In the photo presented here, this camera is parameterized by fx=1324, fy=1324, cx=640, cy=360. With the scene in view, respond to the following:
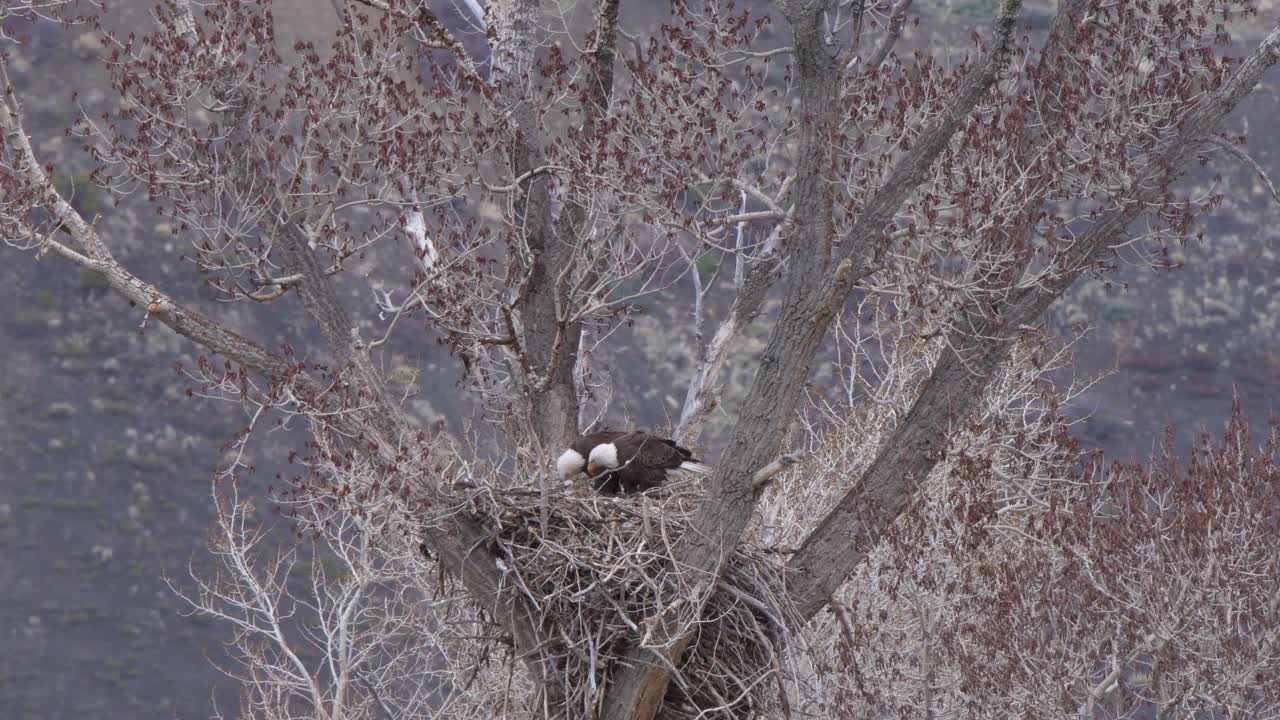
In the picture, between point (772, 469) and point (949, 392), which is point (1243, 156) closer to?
point (949, 392)

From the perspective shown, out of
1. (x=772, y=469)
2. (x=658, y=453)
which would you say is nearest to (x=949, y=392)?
(x=772, y=469)

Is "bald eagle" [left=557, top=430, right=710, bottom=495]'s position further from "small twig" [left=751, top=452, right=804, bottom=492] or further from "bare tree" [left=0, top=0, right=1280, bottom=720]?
"small twig" [left=751, top=452, right=804, bottom=492]

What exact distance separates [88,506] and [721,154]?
37.2 meters

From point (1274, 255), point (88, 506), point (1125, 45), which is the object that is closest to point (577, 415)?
point (1125, 45)

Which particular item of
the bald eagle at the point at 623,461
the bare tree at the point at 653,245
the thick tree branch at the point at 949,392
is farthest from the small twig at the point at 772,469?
the bald eagle at the point at 623,461

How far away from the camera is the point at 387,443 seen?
7500 mm

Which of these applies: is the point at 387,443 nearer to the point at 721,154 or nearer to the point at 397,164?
the point at 397,164

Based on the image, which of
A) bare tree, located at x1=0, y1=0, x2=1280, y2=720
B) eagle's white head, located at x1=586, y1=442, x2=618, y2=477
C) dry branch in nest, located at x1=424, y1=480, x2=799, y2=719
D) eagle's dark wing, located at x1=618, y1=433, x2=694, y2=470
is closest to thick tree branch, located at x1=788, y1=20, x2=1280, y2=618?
bare tree, located at x1=0, y1=0, x2=1280, y2=720

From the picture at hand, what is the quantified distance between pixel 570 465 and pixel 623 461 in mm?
298

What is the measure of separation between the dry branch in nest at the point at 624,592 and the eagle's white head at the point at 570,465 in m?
0.15

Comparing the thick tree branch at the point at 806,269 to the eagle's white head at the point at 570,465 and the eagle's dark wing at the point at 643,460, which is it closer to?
the eagle's dark wing at the point at 643,460

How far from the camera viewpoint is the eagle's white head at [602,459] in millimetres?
7379

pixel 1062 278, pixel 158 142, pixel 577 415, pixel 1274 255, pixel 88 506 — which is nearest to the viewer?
pixel 1062 278

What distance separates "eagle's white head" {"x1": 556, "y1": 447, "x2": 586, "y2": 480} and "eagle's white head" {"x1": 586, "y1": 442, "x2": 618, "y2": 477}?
0.04m
